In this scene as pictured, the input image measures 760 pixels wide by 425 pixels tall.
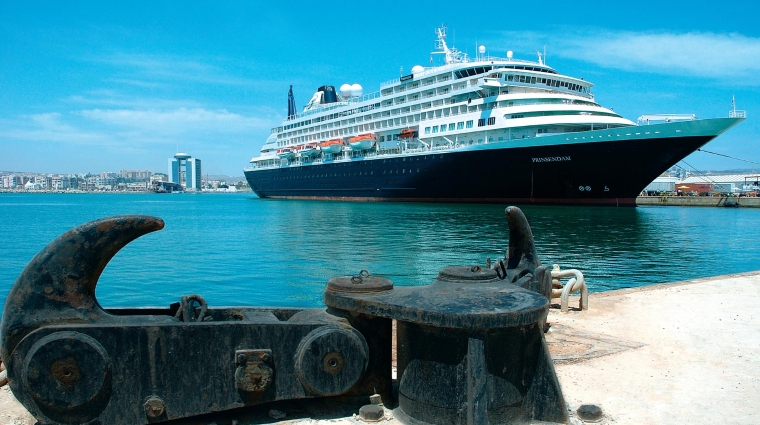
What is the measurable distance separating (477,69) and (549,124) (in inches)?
380

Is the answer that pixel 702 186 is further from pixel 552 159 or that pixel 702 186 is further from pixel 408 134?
pixel 552 159

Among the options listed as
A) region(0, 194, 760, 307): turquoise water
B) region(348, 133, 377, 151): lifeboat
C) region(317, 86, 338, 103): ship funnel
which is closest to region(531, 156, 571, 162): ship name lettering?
region(0, 194, 760, 307): turquoise water

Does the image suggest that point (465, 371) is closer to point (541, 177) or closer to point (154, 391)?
point (154, 391)

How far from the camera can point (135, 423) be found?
131 inches

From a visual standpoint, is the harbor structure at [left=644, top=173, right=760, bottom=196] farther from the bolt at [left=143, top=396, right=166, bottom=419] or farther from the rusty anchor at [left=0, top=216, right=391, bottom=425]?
the bolt at [left=143, top=396, right=166, bottom=419]

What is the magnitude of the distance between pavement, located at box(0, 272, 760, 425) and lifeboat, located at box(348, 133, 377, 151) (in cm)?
4847

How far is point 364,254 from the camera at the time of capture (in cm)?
1877

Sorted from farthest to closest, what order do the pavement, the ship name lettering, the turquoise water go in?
the ship name lettering
the turquoise water
the pavement

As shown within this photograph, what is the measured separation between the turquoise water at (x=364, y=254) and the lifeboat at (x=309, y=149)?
32.5 meters

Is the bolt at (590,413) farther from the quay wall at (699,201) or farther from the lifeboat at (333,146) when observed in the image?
the quay wall at (699,201)

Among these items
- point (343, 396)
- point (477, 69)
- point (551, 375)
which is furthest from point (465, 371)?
point (477, 69)

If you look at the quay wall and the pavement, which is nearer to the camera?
the pavement

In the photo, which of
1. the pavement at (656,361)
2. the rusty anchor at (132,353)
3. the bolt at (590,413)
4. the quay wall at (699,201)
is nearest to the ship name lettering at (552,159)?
the quay wall at (699,201)

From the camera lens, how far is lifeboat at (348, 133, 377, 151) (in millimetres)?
55469
